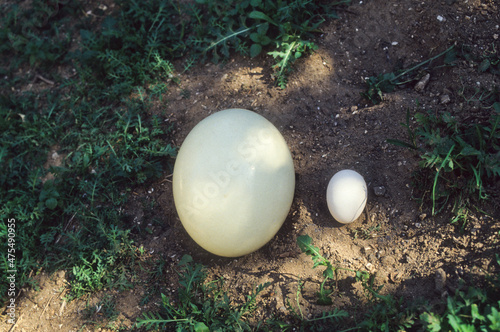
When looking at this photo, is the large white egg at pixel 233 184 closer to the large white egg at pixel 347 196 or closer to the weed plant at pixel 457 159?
the large white egg at pixel 347 196

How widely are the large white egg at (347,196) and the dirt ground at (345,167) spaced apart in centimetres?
20

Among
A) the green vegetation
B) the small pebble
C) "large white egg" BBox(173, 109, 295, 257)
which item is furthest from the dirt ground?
"large white egg" BBox(173, 109, 295, 257)

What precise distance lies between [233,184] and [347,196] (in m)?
0.78

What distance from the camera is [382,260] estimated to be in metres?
2.83

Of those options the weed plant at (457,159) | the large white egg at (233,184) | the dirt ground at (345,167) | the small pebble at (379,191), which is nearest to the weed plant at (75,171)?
the dirt ground at (345,167)

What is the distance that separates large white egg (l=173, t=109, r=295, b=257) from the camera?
261cm

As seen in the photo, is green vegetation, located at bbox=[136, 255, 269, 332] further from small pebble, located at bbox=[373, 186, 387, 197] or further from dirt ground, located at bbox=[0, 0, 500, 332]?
small pebble, located at bbox=[373, 186, 387, 197]

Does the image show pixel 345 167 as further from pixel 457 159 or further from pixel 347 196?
pixel 457 159

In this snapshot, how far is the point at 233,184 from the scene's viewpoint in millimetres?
2598

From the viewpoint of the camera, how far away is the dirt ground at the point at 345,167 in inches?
109

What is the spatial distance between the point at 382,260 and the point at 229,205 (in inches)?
44.3

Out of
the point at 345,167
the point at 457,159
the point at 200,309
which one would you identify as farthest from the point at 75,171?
the point at 457,159

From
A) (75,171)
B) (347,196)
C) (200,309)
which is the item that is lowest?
(200,309)

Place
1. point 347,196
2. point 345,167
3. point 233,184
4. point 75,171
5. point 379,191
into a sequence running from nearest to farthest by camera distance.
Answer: point 233,184
point 347,196
point 379,191
point 345,167
point 75,171
